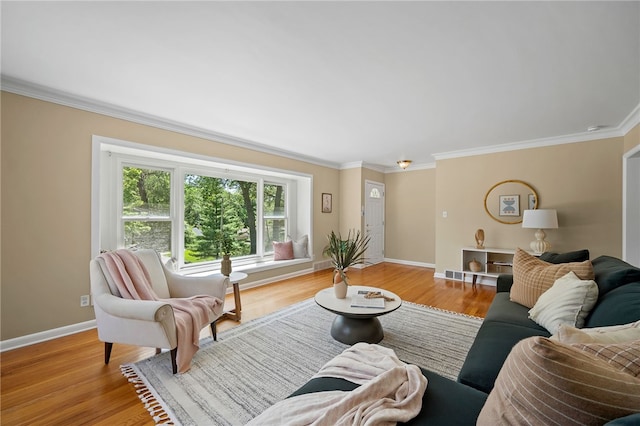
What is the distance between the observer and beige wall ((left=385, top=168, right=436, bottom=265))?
6.25 m

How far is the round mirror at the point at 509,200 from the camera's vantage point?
4.35 metres

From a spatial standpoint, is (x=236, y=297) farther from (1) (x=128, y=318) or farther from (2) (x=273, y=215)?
(2) (x=273, y=215)

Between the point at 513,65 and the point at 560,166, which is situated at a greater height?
the point at 513,65

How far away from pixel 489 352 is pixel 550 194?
3.97 meters

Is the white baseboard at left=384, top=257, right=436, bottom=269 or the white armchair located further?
the white baseboard at left=384, top=257, right=436, bottom=269

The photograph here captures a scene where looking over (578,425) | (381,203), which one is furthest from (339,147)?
(578,425)

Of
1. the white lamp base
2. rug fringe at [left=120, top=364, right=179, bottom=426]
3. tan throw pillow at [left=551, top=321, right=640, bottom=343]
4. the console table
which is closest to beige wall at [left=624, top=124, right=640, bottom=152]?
the white lamp base

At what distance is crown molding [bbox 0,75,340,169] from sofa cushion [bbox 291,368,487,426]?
3426 millimetres

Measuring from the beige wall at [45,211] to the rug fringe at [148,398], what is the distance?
1224mm

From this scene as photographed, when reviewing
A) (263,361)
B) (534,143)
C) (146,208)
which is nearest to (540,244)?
(534,143)

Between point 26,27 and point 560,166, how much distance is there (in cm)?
613

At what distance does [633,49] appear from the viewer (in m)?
1.91

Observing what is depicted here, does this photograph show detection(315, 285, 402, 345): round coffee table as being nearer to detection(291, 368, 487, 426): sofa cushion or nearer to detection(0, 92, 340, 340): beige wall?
detection(291, 368, 487, 426): sofa cushion

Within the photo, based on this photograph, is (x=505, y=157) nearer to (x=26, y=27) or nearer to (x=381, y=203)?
(x=381, y=203)
